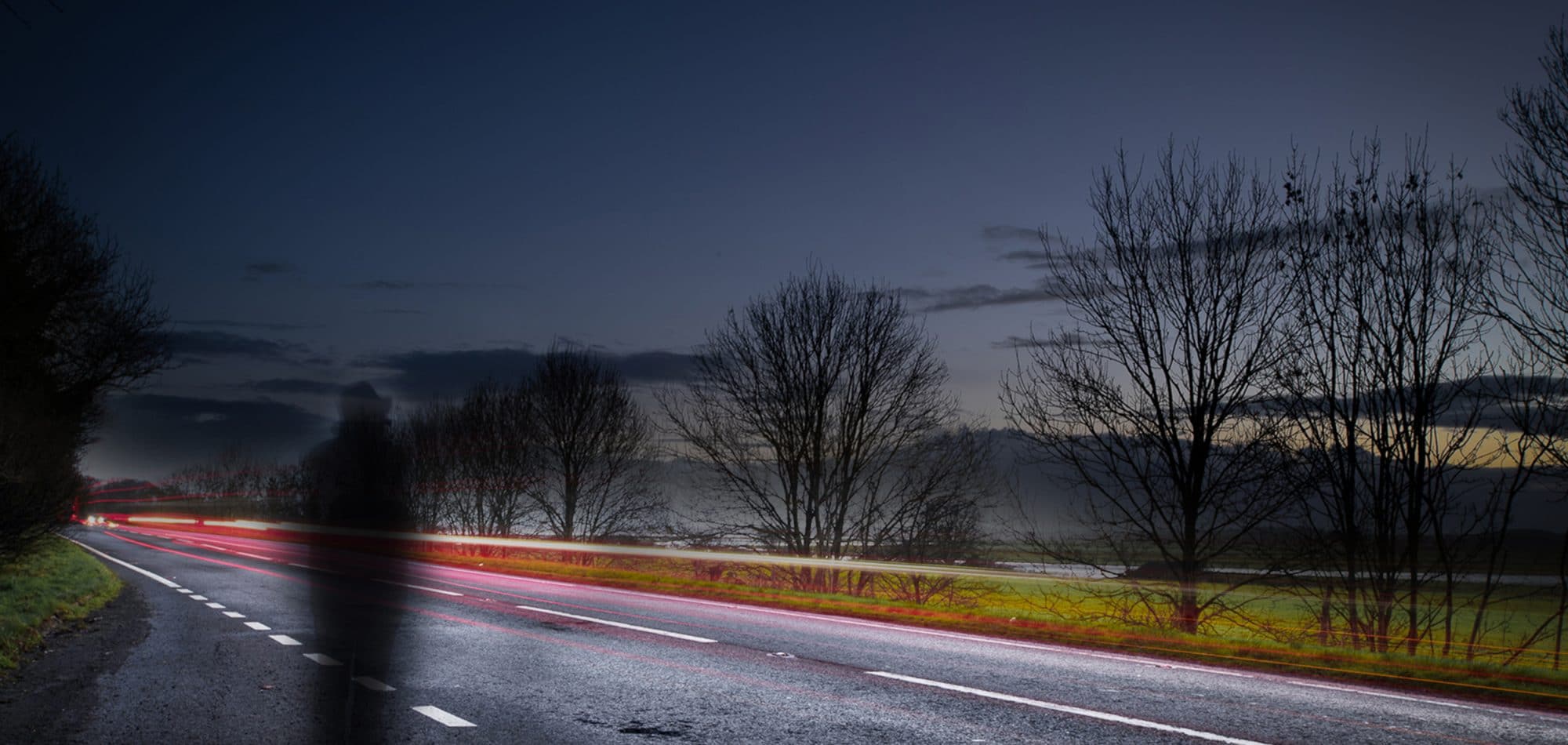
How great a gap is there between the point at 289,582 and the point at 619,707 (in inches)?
632

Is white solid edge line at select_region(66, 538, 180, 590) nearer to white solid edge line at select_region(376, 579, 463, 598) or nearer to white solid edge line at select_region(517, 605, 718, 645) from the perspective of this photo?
white solid edge line at select_region(376, 579, 463, 598)

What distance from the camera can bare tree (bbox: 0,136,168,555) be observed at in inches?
761

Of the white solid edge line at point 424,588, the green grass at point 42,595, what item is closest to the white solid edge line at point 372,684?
the green grass at point 42,595

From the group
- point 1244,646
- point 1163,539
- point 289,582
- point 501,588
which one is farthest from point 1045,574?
point 289,582

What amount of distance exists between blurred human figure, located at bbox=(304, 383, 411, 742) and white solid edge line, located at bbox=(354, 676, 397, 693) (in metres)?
0.07

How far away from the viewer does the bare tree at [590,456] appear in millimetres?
41781

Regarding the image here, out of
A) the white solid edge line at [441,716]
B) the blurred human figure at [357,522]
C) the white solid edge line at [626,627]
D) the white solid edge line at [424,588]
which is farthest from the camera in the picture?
the white solid edge line at [424,588]

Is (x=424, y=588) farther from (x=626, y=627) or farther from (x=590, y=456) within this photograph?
(x=590, y=456)

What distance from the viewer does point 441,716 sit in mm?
6934

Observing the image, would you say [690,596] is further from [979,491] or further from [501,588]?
[979,491]

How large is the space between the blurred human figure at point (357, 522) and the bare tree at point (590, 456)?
26199mm

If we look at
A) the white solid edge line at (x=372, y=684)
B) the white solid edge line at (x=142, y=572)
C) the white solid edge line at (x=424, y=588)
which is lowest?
the white solid edge line at (x=142, y=572)

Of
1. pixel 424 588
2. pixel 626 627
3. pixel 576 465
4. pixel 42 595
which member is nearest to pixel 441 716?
pixel 626 627

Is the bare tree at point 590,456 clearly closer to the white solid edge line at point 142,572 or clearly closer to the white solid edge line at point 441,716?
the white solid edge line at point 142,572
